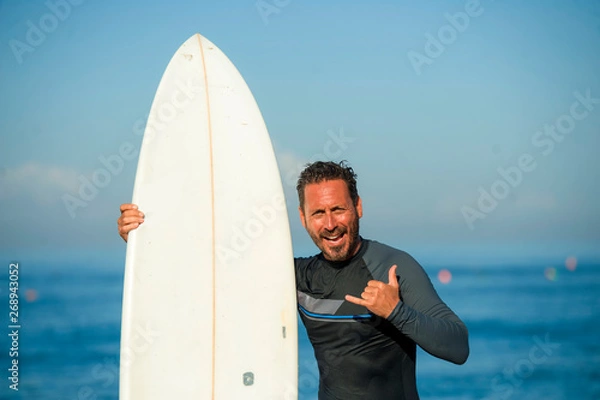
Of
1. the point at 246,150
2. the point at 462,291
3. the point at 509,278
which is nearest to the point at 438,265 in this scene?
A: the point at 509,278

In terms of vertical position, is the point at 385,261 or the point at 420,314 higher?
the point at 385,261

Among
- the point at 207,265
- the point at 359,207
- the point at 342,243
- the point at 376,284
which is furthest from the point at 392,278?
A: the point at 207,265

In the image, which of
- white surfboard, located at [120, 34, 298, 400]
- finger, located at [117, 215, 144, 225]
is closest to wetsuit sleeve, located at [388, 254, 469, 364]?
white surfboard, located at [120, 34, 298, 400]

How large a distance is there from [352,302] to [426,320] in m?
0.39

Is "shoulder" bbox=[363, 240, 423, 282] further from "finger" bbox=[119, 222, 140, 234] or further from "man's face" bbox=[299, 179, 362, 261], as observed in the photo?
"finger" bbox=[119, 222, 140, 234]

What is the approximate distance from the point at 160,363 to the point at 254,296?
0.59 m

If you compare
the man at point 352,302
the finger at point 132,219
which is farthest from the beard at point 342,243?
the finger at point 132,219

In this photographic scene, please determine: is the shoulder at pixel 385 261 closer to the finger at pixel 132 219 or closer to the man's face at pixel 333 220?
the man's face at pixel 333 220

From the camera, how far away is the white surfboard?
3.53m

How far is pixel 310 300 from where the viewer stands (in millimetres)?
3363

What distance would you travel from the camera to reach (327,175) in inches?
128

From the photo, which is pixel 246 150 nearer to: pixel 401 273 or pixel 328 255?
pixel 328 255

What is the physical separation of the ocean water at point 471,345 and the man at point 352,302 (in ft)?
30.1

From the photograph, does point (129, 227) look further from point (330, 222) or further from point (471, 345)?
point (471, 345)
